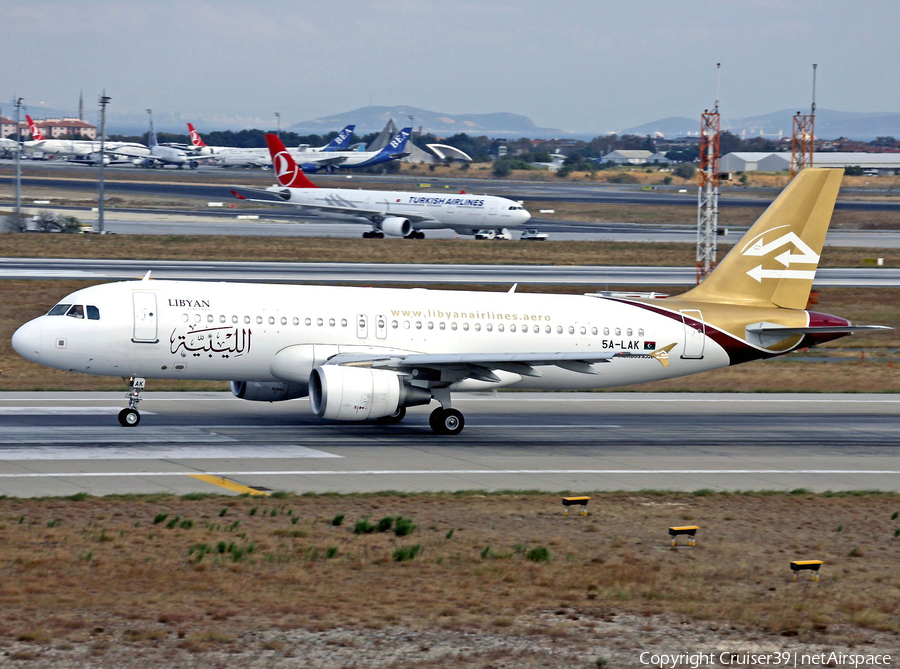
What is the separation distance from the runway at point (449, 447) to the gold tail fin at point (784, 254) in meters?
4.28

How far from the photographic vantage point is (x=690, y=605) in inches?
619

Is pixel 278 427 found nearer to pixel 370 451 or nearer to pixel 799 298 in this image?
pixel 370 451

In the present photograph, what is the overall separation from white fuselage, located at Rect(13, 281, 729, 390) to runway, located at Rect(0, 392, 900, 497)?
1854mm

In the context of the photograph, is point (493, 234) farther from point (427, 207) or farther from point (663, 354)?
point (663, 354)

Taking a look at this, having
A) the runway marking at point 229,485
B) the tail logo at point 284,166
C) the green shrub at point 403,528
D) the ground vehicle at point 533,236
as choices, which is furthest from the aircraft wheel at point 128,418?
the ground vehicle at point 533,236

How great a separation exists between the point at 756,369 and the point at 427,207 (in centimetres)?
5194

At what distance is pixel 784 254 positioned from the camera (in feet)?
118

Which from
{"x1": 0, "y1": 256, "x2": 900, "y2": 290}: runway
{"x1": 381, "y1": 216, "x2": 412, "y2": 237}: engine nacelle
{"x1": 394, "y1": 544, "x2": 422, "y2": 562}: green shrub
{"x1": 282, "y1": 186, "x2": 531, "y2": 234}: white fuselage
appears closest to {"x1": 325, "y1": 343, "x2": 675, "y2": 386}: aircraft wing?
{"x1": 394, "y1": 544, "x2": 422, "y2": 562}: green shrub

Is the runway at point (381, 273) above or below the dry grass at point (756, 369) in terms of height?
above

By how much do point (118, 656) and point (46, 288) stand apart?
151ft

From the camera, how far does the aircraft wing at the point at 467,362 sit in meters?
29.8

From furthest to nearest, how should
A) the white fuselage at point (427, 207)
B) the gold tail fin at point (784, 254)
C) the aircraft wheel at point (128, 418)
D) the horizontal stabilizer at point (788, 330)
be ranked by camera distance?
the white fuselage at point (427, 207), the gold tail fin at point (784, 254), the horizontal stabilizer at point (788, 330), the aircraft wheel at point (128, 418)

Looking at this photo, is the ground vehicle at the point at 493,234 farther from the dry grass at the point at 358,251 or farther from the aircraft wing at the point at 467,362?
the aircraft wing at the point at 467,362

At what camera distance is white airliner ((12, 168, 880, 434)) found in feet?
97.6
